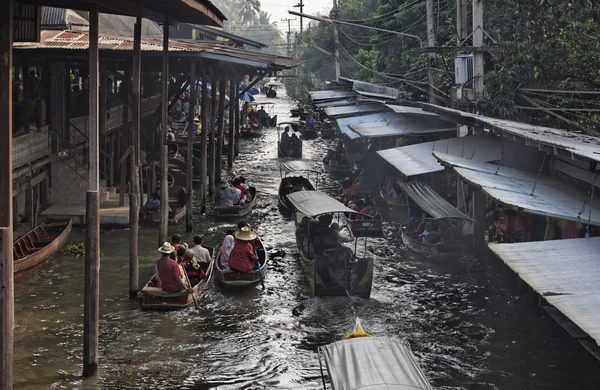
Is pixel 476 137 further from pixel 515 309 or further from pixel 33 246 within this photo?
pixel 33 246

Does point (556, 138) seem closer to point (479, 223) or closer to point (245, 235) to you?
point (479, 223)

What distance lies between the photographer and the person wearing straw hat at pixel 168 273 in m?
13.6

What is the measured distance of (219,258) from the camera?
1630cm

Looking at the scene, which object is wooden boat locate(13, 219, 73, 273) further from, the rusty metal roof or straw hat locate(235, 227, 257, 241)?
straw hat locate(235, 227, 257, 241)

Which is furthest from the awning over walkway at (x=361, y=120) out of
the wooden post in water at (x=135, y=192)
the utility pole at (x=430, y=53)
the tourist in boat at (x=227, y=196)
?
A: the wooden post in water at (x=135, y=192)

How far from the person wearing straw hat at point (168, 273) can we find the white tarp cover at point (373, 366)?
576cm

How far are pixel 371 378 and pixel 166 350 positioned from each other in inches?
226

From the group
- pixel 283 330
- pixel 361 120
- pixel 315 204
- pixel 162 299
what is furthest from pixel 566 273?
pixel 361 120

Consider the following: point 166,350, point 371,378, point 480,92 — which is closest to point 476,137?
point 480,92

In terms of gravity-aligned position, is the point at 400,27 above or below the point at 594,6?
above

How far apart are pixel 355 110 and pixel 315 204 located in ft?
51.9

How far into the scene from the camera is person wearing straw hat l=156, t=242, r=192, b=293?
1361 cm

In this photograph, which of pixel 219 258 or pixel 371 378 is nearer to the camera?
pixel 371 378

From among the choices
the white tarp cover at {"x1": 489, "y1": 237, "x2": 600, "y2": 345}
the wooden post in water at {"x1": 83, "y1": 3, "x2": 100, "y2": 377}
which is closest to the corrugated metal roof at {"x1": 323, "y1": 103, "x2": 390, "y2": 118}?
the white tarp cover at {"x1": 489, "y1": 237, "x2": 600, "y2": 345}
